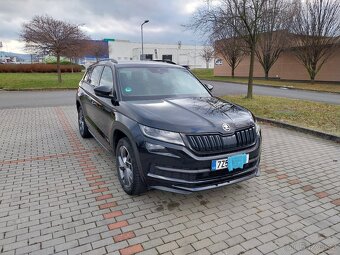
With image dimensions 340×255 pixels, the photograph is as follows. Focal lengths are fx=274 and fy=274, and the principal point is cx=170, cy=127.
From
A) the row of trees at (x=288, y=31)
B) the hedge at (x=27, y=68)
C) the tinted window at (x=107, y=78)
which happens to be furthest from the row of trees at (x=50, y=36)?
the hedge at (x=27, y=68)

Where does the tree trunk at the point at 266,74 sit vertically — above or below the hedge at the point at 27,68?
below

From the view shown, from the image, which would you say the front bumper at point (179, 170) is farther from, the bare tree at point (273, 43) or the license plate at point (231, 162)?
the bare tree at point (273, 43)

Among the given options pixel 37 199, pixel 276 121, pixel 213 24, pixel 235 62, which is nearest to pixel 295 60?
pixel 235 62

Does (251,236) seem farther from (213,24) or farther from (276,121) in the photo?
(213,24)

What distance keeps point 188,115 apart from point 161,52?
6824 centimetres

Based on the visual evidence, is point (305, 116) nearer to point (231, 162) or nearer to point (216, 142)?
point (231, 162)

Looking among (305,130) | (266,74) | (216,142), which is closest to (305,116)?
(305,130)

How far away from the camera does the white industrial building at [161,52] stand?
68062mm

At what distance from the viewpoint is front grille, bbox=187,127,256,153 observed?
3012mm

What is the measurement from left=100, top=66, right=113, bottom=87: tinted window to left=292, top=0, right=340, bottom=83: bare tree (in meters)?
20.7

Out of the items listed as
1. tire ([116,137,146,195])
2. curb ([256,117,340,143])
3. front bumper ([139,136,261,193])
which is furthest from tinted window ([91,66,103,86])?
curb ([256,117,340,143])

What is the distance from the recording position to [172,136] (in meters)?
3.03

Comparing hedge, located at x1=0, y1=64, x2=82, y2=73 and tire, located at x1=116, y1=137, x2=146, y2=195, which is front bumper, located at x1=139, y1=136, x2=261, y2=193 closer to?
tire, located at x1=116, y1=137, x2=146, y2=195

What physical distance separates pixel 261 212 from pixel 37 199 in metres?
2.83
